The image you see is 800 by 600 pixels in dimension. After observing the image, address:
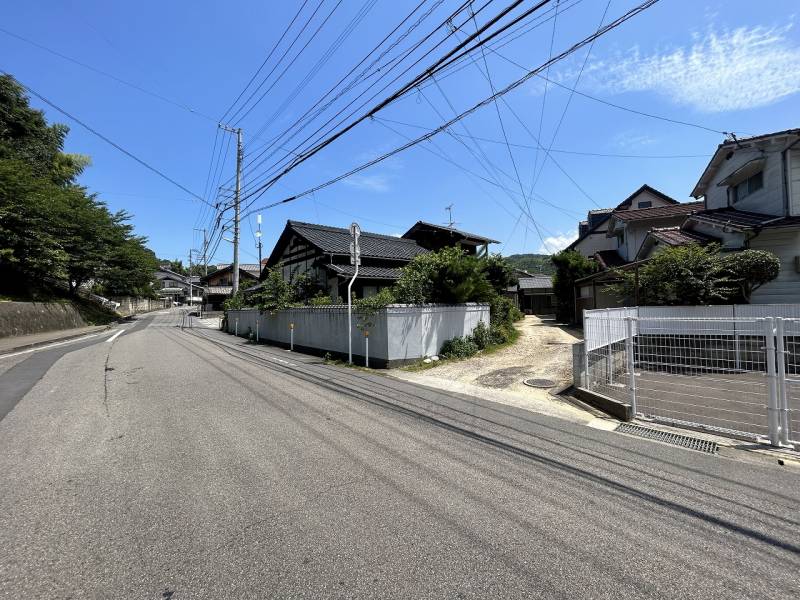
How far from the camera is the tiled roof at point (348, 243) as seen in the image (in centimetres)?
1953

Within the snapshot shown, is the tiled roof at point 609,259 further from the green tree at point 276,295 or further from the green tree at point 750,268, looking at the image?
the green tree at point 276,295

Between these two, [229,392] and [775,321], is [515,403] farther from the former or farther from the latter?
[229,392]

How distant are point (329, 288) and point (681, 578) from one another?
57.7 ft

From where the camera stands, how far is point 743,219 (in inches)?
538

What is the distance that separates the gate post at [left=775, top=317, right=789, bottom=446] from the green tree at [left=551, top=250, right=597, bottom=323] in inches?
673

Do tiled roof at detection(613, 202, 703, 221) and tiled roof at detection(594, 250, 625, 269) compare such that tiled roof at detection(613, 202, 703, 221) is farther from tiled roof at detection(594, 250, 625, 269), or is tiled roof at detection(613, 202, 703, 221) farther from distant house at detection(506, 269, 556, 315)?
distant house at detection(506, 269, 556, 315)

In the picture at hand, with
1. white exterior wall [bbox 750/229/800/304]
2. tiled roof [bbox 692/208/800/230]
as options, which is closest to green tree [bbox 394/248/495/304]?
tiled roof [bbox 692/208/800/230]

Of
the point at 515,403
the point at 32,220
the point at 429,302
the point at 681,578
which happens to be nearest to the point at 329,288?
the point at 429,302

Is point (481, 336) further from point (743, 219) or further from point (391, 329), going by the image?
point (743, 219)

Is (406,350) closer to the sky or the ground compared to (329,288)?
closer to the ground

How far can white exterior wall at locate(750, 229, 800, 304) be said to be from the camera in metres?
12.4

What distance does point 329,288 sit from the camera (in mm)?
18969

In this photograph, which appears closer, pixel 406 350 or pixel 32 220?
pixel 406 350

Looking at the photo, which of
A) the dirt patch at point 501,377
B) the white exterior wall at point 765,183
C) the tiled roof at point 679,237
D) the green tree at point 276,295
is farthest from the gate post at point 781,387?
the green tree at point 276,295
